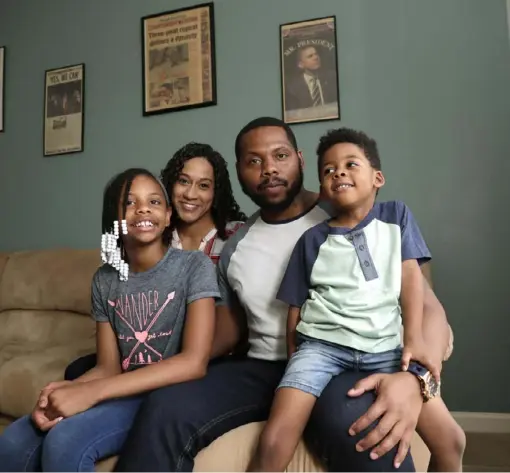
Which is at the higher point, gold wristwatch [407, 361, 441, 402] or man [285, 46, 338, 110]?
man [285, 46, 338, 110]

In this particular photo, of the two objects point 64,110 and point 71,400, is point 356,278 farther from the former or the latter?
point 64,110

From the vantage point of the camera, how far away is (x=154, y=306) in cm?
125

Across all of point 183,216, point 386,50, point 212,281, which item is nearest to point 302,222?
point 212,281

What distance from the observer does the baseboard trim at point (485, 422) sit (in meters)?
2.08

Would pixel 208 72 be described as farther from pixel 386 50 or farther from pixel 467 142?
pixel 467 142

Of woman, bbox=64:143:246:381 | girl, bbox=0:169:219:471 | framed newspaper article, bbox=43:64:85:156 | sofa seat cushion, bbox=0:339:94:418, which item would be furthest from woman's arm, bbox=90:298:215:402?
framed newspaper article, bbox=43:64:85:156

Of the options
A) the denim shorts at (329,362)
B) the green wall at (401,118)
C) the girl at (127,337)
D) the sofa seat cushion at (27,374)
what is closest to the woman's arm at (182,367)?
the girl at (127,337)

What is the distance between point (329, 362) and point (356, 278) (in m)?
0.19

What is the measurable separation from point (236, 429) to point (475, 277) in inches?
56.6

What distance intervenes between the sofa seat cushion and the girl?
59 cm

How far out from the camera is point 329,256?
3.81ft

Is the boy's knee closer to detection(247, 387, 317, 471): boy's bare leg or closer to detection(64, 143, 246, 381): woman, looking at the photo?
detection(247, 387, 317, 471): boy's bare leg

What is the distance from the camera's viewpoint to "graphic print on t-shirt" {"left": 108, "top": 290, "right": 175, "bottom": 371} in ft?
4.06

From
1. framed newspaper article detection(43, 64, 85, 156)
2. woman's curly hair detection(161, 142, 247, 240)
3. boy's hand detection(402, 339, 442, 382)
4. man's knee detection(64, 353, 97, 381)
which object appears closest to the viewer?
boy's hand detection(402, 339, 442, 382)
